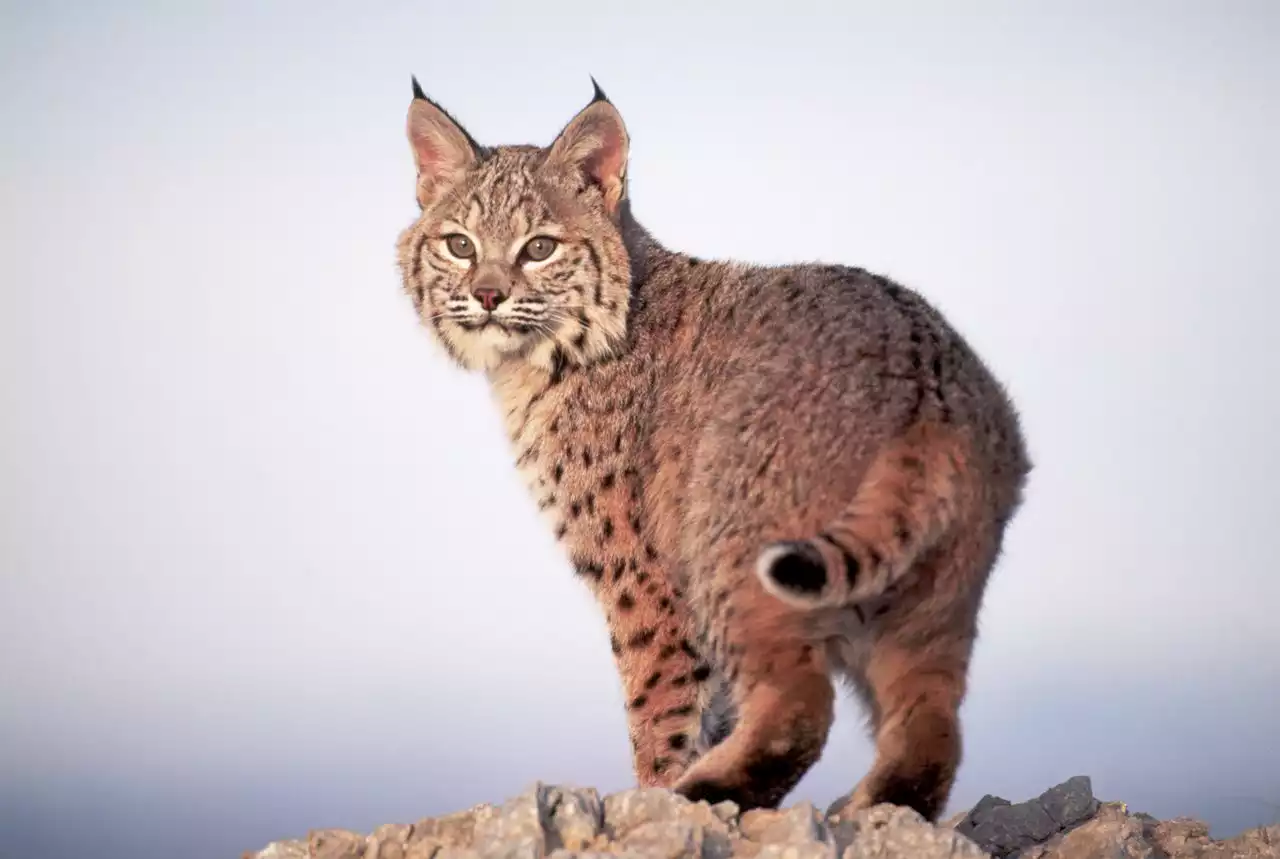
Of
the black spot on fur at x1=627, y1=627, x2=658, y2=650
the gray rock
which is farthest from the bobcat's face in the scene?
the gray rock

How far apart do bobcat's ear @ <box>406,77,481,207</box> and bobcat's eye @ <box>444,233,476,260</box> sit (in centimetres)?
45

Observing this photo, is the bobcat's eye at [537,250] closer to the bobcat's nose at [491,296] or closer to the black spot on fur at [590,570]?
the bobcat's nose at [491,296]

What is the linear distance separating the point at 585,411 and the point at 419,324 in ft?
3.53

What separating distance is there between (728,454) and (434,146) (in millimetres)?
2647

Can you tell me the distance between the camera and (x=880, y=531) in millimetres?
5945

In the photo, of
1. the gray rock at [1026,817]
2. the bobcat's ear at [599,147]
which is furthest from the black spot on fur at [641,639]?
the bobcat's ear at [599,147]

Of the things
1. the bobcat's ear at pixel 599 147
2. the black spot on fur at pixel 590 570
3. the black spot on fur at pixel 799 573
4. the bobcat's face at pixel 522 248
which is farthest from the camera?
the bobcat's ear at pixel 599 147

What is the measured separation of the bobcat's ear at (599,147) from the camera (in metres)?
8.09

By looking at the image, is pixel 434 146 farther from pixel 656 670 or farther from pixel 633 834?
pixel 633 834

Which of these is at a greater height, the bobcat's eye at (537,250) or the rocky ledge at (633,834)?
the bobcat's eye at (537,250)

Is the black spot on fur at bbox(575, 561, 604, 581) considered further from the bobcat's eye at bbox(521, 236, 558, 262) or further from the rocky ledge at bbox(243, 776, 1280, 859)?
the rocky ledge at bbox(243, 776, 1280, 859)

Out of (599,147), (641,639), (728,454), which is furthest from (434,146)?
(641,639)

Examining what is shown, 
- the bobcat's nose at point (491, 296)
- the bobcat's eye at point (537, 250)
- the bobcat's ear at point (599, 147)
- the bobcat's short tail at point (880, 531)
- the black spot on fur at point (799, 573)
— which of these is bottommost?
the black spot on fur at point (799, 573)

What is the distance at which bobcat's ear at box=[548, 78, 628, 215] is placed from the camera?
8094mm
